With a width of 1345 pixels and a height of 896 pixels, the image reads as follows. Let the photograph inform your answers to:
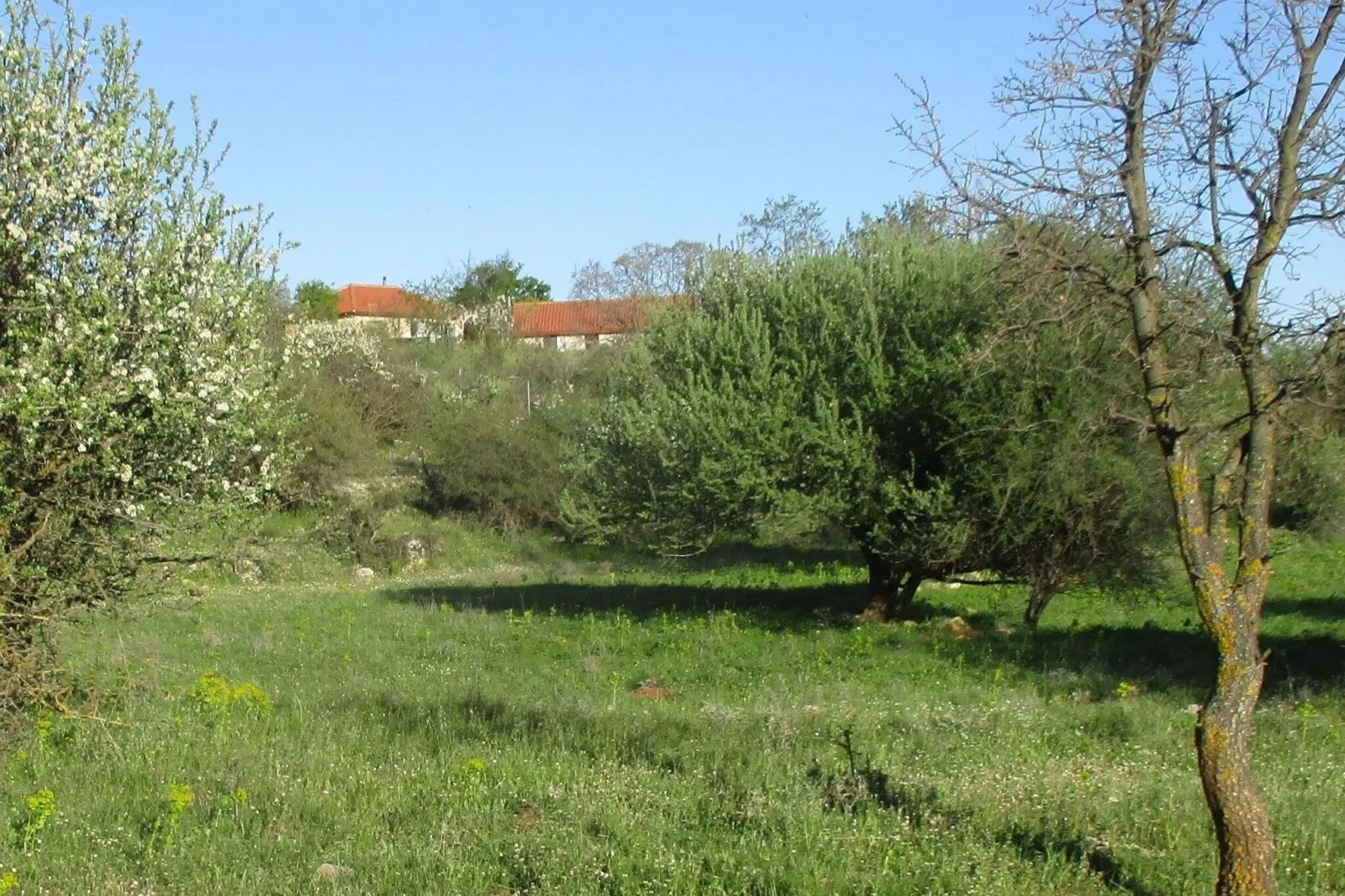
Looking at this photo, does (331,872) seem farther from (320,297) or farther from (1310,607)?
(320,297)

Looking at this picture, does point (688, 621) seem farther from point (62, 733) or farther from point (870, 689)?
point (62, 733)

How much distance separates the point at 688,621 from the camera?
18.5m

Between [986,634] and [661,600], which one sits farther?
[661,600]

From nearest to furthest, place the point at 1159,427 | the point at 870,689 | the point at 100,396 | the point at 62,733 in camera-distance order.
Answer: the point at 1159,427, the point at 100,396, the point at 62,733, the point at 870,689

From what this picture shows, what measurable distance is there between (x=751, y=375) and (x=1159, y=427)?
12.2 m

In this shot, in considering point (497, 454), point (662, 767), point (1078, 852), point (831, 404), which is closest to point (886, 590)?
point (831, 404)

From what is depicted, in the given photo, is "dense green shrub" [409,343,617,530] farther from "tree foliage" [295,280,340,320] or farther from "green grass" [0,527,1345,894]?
"green grass" [0,527,1345,894]

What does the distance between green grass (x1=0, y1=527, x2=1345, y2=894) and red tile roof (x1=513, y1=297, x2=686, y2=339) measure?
29177 mm

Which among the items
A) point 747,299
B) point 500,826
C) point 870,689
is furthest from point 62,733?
point 747,299

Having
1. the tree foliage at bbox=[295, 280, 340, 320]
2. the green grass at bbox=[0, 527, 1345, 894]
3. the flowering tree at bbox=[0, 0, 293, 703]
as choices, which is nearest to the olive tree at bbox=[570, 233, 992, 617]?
the green grass at bbox=[0, 527, 1345, 894]

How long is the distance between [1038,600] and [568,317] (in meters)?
44.2

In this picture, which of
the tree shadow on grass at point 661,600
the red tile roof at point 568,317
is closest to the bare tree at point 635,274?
the red tile roof at point 568,317

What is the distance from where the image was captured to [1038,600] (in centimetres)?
1817

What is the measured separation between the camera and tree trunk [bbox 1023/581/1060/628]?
17.8 metres
